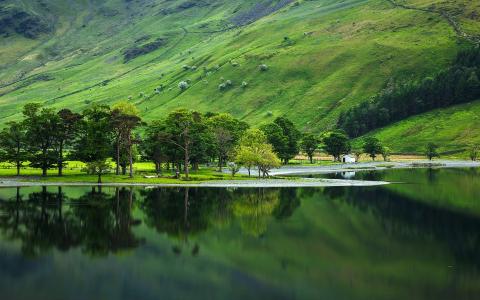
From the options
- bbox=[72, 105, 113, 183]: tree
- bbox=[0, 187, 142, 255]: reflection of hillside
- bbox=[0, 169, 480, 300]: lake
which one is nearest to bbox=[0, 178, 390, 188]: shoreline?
bbox=[72, 105, 113, 183]: tree

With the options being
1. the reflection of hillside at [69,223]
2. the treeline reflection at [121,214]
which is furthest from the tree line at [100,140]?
the reflection of hillside at [69,223]

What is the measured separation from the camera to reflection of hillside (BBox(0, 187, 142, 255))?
62.0m

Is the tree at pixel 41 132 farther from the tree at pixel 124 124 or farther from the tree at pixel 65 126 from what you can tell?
the tree at pixel 124 124

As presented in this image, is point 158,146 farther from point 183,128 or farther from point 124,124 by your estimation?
point 124,124

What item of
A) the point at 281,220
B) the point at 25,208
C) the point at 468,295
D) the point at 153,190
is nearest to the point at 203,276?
the point at 468,295

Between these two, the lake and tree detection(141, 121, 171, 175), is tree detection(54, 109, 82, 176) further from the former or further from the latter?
the lake

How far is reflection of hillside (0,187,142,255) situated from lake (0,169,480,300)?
15 cm

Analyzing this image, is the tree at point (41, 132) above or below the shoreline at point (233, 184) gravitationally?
above

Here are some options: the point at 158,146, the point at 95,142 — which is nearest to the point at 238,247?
the point at 95,142

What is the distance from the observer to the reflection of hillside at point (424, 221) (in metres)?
60.7

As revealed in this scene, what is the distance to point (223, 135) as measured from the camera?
593 ft

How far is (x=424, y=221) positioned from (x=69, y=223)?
46.5 metres

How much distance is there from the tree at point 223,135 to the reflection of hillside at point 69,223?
76794 mm

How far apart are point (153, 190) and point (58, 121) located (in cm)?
4148
